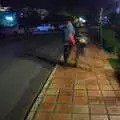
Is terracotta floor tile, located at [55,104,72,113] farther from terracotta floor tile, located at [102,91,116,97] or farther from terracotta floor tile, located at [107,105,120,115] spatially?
terracotta floor tile, located at [102,91,116,97]

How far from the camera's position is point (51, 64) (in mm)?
14203

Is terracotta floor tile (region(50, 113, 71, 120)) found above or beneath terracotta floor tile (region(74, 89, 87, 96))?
above

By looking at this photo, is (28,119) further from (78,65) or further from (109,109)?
(78,65)

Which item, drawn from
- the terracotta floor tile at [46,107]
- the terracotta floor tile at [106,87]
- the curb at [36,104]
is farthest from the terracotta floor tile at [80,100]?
the terracotta floor tile at [106,87]

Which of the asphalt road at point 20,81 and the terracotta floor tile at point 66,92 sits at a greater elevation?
the terracotta floor tile at point 66,92

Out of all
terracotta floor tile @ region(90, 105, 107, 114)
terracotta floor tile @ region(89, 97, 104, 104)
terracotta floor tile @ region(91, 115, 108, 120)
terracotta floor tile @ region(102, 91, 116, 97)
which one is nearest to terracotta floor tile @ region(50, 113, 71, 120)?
terracotta floor tile @ region(91, 115, 108, 120)

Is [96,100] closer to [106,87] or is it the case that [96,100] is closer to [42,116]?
[106,87]

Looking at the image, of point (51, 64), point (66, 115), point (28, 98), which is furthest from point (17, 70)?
point (66, 115)

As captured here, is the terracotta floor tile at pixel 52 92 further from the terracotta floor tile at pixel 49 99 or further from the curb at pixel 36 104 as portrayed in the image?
the terracotta floor tile at pixel 49 99

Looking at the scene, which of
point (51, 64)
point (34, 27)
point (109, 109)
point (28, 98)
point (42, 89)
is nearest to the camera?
point (109, 109)

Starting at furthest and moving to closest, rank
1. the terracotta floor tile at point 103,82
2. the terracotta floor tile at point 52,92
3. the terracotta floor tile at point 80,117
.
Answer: the terracotta floor tile at point 103,82 → the terracotta floor tile at point 52,92 → the terracotta floor tile at point 80,117

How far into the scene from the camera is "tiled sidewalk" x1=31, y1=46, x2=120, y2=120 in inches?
267

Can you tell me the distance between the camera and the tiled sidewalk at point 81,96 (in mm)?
6785

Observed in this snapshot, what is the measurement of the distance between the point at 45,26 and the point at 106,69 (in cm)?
3362
